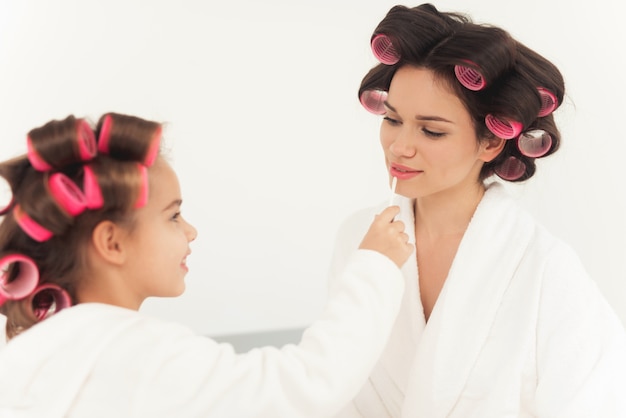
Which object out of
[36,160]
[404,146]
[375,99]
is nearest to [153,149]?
[36,160]

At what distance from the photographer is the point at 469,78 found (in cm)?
135

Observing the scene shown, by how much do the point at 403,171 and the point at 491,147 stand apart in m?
0.16

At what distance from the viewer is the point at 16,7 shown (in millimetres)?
2047

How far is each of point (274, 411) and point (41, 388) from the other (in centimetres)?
28

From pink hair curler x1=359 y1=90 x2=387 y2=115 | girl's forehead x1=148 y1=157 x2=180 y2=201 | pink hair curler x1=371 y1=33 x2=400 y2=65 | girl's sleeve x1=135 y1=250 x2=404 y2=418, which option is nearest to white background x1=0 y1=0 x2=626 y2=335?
pink hair curler x1=359 y1=90 x2=387 y2=115

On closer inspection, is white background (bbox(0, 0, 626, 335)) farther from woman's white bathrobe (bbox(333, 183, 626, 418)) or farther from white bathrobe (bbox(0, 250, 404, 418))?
white bathrobe (bbox(0, 250, 404, 418))

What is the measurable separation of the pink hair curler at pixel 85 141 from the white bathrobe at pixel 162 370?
0.19 meters

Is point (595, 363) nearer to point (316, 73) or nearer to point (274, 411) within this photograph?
point (274, 411)

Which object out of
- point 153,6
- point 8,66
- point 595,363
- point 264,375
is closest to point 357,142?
point 153,6

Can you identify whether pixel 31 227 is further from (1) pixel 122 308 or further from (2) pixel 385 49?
(2) pixel 385 49

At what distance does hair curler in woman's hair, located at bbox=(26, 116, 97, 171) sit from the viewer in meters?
1.06

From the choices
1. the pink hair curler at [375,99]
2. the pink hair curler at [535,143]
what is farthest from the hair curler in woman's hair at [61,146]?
the pink hair curler at [535,143]

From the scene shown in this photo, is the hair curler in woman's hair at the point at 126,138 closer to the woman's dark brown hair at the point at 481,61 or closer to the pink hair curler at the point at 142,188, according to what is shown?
the pink hair curler at the point at 142,188

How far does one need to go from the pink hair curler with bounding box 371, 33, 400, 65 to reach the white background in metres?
0.76
